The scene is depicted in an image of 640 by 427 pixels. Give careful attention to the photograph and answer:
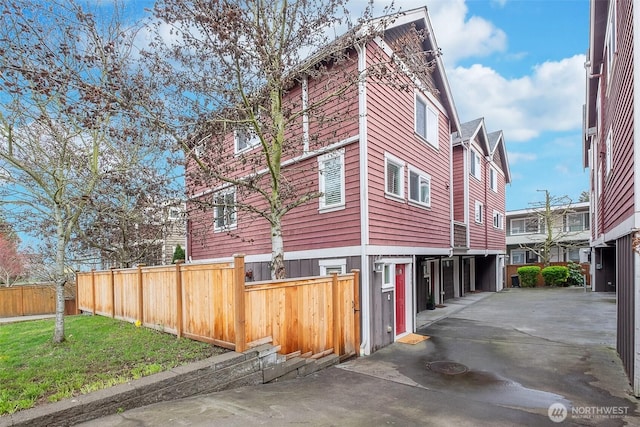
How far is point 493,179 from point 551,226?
12.2m

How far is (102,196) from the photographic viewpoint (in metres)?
8.88

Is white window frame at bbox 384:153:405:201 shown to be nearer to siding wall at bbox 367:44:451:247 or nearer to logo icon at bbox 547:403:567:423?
siding wall at bbox 367:44:451:247

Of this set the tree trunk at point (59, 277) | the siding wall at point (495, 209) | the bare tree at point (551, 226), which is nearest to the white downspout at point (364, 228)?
the tree trunk at point (59, 277)

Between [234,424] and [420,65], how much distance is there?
7.31 meters

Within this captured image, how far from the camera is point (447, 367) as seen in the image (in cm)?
774

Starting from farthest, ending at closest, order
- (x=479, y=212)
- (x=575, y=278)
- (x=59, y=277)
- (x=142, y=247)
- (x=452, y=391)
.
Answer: (x=575, y=278), (x=479, y=212), (x=142, y=247), (x=59, y=277), (x=452, y=391)

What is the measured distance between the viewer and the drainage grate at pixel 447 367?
292 inches

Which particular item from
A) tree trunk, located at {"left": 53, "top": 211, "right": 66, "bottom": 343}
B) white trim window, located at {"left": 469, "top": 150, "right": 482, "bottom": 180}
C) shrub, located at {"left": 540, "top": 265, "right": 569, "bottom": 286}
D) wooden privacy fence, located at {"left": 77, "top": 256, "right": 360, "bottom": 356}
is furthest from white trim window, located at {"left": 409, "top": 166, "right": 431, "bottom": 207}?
shrub, located at {"left": 540, "top": 265, "right": 569, "bottom": 286}

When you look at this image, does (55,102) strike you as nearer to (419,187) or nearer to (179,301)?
(179,301)

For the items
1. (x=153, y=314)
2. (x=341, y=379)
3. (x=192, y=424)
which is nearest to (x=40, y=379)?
(x=192, y=424)

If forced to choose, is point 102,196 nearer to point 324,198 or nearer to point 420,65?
point 324,198

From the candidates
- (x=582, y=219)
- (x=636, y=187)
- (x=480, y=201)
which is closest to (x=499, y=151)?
(x=480, y=201)

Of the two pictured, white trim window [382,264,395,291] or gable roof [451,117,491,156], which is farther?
gable roof [451,117,491,156]

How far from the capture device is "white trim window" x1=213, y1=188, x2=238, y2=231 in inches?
377
